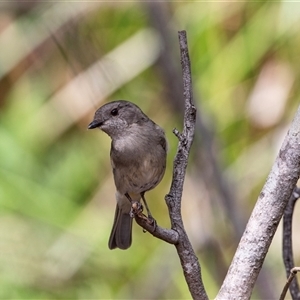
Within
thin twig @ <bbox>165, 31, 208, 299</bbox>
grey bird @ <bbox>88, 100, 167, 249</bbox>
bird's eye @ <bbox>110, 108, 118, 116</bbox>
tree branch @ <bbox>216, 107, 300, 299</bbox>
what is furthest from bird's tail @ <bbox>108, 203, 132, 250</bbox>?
tree branch @ <bbox>216, 107, 300, 299</bbox>

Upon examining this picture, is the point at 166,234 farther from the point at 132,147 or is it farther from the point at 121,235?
the point at 121,235

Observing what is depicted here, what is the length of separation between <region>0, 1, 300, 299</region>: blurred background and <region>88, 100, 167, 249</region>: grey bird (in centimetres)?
52

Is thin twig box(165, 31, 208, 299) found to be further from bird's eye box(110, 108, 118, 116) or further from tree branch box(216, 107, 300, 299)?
bird's eye box(110, 108, 118, 116)

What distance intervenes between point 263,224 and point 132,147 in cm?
129

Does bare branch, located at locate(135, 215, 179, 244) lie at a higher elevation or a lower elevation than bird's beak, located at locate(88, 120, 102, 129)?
lower

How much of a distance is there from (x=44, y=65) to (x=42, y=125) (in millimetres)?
478

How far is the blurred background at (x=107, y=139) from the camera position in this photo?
3.41m

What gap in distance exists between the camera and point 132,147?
101 inches

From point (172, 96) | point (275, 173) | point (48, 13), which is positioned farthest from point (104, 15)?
point (275, 173)

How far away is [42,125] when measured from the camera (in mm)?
3941

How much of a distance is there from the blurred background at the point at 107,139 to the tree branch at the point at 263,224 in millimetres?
1791

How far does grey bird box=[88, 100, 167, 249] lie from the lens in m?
2.53

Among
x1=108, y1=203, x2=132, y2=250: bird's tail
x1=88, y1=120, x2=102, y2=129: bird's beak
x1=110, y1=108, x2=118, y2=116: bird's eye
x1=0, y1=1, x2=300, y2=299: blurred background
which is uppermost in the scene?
x1=0, y1=1, x2=300, y2=299: blurred background

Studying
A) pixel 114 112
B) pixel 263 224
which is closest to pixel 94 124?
pixel 114 112
